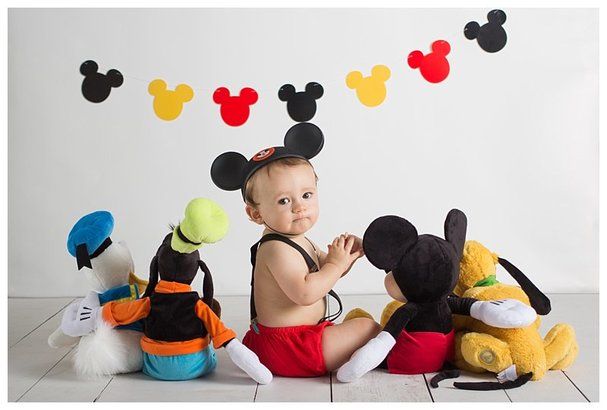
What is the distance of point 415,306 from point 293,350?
0.29m

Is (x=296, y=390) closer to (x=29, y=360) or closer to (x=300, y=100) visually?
(x=29, y=360)

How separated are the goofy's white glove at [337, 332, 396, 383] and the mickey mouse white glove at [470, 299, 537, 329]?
208 mm

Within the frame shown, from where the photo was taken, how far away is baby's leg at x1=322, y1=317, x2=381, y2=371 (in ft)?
6.19

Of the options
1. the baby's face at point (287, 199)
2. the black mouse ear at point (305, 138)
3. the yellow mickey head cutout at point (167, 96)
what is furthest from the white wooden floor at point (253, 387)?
the yellow mickey head cutout at point (167, 96)

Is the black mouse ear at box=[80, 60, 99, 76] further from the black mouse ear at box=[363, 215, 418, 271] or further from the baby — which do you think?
the black mouse ear at box=[363, 215, 418, 271]

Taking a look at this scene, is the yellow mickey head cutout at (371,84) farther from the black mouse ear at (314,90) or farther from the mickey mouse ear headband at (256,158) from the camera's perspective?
the mickey mouse ear headband at (256,158)

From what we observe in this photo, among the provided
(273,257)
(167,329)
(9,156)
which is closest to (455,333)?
(273,257)

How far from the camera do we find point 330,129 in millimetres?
2998

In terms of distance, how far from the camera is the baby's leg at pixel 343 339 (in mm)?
1886

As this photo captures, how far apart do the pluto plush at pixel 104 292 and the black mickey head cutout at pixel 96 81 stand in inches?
42.7

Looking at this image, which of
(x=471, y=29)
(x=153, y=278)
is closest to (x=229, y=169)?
(x=153, y=278)

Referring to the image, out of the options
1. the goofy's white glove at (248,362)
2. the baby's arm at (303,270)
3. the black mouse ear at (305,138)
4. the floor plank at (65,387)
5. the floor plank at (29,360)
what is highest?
the black mouse ear at (305,138)

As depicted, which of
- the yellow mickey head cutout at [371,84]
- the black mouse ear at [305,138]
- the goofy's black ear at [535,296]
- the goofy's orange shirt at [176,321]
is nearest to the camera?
the goofy's orange shirt at [176,321]

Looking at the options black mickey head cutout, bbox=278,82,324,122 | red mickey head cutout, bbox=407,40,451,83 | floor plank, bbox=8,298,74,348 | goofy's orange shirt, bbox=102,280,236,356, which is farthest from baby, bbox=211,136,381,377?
red mickey head cutout, bbox=407,40,451,83
